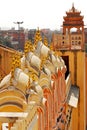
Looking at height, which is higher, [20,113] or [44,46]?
[44,46]

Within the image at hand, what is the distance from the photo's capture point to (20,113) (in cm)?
734

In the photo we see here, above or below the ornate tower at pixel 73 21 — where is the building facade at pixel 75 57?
below

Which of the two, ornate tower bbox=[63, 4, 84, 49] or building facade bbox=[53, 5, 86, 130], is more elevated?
ornate tower bbox=[63, 4, 84, 49]

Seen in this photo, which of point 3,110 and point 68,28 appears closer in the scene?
point 3,110

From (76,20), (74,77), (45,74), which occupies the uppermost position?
(76,20)

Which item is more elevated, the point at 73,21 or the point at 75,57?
the point at 73,21

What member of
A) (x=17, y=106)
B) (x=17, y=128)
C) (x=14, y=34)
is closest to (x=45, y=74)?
(x=17, y=106)

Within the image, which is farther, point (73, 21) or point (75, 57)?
point (73, 21)

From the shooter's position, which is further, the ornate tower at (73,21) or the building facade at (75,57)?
the ornate tower at (73,21)

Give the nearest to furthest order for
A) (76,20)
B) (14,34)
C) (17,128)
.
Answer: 1. (17,128)
2. (76,20)
3. (14,34)

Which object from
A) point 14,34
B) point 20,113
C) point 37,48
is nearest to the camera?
point 20,113

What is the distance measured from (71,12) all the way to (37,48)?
6.32m

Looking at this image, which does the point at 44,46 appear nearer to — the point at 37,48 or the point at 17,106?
the point at 37,48

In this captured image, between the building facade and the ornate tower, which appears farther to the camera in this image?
the ornate tower
